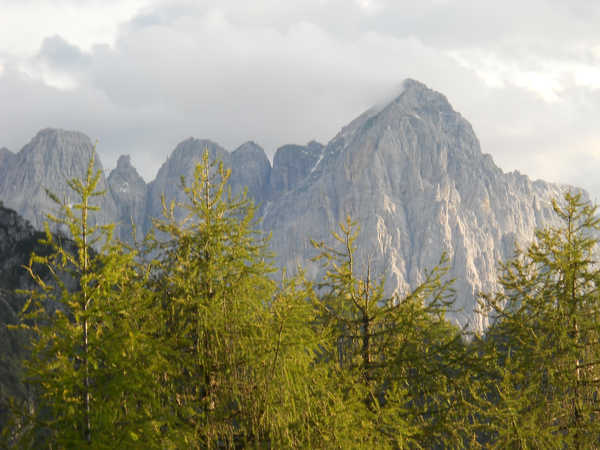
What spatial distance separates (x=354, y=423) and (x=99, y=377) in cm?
369

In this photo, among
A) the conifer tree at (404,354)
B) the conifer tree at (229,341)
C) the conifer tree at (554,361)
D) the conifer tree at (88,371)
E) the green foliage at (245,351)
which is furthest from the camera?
the conifer tree at (404,354)

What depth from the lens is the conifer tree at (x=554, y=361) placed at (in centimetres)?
884

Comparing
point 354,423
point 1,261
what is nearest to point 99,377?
point 354,423

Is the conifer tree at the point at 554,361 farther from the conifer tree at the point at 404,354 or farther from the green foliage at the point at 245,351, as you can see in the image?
the conifer tree at the point at 404,354

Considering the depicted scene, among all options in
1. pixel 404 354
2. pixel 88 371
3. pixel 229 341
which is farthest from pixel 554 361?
pixel 88 371

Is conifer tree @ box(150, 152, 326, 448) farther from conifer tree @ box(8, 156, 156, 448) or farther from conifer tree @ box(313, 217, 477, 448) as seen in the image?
conifer tree @ box(313, 217, 477, 448)

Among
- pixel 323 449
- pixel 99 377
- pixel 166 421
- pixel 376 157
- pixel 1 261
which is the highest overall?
pixel 376 157

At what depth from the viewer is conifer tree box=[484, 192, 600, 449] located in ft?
29.0

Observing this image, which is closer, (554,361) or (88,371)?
(88,371)

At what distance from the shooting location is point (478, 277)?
177500 millimetres

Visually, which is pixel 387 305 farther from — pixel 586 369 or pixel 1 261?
pixel 1 261

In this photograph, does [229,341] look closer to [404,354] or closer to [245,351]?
[245,351]

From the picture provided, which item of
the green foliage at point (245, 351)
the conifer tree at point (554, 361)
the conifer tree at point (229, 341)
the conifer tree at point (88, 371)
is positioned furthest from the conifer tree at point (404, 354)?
the conifer tree at point (88, 371)

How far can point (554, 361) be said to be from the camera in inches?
372
